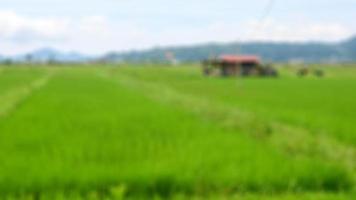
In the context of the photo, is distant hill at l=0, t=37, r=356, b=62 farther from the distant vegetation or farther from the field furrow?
the field furrow

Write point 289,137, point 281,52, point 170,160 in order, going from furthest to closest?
point 281,52
point 289,137
point 170,160

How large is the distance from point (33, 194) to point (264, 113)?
8.31 meters

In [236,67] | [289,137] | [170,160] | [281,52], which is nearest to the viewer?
[170,160]

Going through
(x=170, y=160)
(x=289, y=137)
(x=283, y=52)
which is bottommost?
(x=283, y=52)

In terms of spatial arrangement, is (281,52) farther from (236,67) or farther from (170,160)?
(170,160)

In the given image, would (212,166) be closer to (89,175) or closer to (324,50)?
(89,175)

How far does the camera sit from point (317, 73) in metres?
44.6

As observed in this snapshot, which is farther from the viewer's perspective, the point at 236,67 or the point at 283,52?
the point at 283,52

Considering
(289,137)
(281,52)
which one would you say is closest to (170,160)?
(289,137)

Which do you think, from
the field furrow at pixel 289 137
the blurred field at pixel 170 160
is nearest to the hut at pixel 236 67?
the field furrow at pixel 289 137

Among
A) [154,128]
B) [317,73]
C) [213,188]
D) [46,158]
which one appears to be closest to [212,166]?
[213,188]

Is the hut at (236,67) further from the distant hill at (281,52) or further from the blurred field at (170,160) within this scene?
the distant hill at (281,52)

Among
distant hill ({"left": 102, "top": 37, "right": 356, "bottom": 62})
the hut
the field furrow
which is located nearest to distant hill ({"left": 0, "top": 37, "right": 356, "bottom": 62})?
distant hill ({"left": 102, "top": 37, "right": 356, "bottom": 62})

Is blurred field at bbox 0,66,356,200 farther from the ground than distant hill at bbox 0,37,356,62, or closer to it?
farther from the ground
